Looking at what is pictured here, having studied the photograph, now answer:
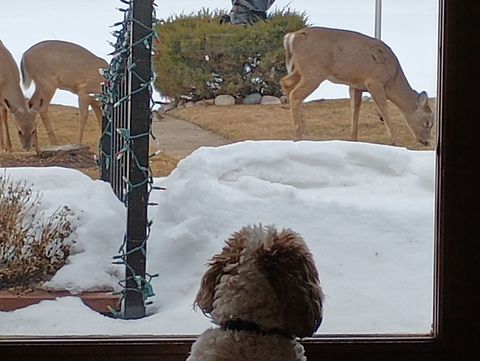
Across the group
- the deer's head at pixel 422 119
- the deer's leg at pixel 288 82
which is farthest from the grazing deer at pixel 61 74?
the deer's head at pixel 422 119

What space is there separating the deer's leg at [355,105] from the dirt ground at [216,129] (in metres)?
0.01

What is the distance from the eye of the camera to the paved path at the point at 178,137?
6.15 feet

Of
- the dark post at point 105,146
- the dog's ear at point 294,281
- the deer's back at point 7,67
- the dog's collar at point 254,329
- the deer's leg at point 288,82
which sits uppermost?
the deer's back at point 7,67

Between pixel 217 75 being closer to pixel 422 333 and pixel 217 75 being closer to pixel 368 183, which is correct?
pixel 368 183

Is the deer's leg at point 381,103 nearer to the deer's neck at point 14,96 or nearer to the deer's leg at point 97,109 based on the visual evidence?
the deer's leg at point 97,109

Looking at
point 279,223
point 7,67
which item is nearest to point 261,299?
point 279,223

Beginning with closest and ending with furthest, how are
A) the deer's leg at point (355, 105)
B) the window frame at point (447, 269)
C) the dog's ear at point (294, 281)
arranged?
the dog's ear at point (294, 281) < the window frame at point (447, 269) < the deer's leg at point (355, 105)

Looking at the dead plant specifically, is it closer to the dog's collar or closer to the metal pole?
the dog's collar

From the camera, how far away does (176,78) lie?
187 centimetres

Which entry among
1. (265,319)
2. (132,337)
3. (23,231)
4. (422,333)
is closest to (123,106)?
(23,231)

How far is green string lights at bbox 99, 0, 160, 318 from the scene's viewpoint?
72.3 inches

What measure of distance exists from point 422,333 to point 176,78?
0.78m

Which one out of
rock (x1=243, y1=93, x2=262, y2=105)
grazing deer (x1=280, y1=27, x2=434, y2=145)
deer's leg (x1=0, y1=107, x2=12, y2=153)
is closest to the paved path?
rock (x1=243, y1=93, x2=262, y2=105)

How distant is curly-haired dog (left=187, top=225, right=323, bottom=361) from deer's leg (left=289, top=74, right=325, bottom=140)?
1.65ft
